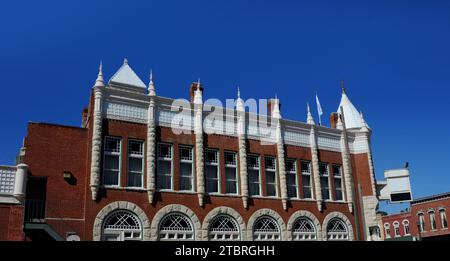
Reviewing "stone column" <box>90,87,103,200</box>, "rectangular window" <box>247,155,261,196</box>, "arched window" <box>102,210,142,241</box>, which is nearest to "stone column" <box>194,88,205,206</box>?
"rectangular window" <box>247,155,261,196</box>

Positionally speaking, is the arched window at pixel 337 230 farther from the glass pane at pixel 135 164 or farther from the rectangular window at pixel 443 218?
the rectangular window at pixel 443 218

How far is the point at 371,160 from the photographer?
3472 centimetres

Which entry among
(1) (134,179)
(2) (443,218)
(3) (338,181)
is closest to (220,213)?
(1) (134,179)

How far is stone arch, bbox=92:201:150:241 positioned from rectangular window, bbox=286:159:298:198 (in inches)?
414

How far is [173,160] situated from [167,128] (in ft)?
6.38

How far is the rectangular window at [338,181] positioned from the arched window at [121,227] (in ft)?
50.6

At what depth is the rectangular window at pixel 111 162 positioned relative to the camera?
24.4 meters

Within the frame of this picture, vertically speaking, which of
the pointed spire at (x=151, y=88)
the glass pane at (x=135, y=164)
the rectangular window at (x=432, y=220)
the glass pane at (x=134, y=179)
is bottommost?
the glass pane at (x=134, y=179)

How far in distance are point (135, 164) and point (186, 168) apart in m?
3.12

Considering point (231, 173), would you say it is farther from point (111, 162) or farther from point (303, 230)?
point (111, 162)

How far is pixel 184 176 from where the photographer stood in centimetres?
2659

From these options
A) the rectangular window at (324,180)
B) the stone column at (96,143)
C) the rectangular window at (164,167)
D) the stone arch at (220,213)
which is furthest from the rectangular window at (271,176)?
the stone column at (96,143)

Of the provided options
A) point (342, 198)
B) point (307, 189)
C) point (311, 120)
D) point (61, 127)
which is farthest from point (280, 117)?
point (61, 127)
